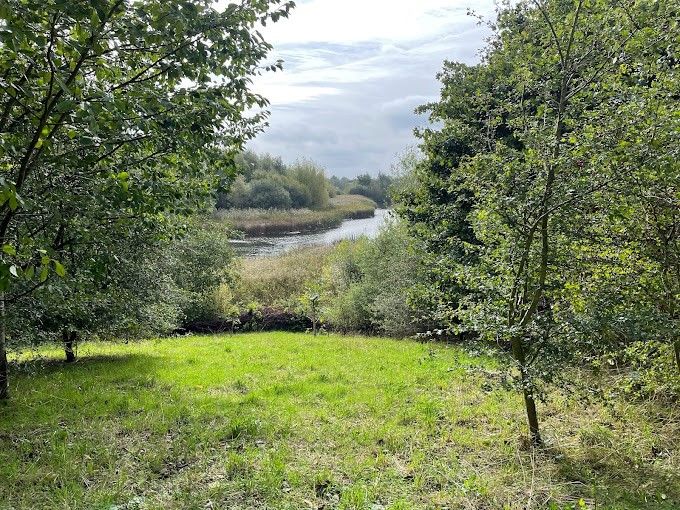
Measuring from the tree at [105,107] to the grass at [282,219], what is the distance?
1249 inches

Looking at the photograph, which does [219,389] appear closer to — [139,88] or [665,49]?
[139,88]

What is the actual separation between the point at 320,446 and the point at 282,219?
134ft

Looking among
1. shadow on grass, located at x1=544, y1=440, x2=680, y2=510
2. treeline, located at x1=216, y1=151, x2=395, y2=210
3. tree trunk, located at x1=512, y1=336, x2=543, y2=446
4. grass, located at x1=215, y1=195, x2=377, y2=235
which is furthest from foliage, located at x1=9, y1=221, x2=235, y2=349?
treeline, located at x1=216, y1=151, x2=395, y2=210

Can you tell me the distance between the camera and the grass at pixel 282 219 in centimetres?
4150

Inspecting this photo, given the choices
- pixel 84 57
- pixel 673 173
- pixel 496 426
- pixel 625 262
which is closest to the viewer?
pixel 84 57

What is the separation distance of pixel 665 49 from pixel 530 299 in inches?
108

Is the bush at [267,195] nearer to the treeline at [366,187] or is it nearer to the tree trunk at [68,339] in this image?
the treeline at [366,187]

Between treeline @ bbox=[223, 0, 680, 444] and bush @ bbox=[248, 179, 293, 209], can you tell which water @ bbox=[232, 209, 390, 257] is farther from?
treeline @ bbox=[223, 0, 680, 444]

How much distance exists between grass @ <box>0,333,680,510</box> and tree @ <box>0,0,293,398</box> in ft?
5.37

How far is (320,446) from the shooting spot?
458 cm

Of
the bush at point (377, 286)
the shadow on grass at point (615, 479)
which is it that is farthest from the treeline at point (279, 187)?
the shadow on grass at point (615, 479)

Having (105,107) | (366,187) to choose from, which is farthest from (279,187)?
(105,107)

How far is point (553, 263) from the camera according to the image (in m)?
4.28

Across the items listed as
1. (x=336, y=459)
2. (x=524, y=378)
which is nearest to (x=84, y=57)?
(x=336, y=459)
